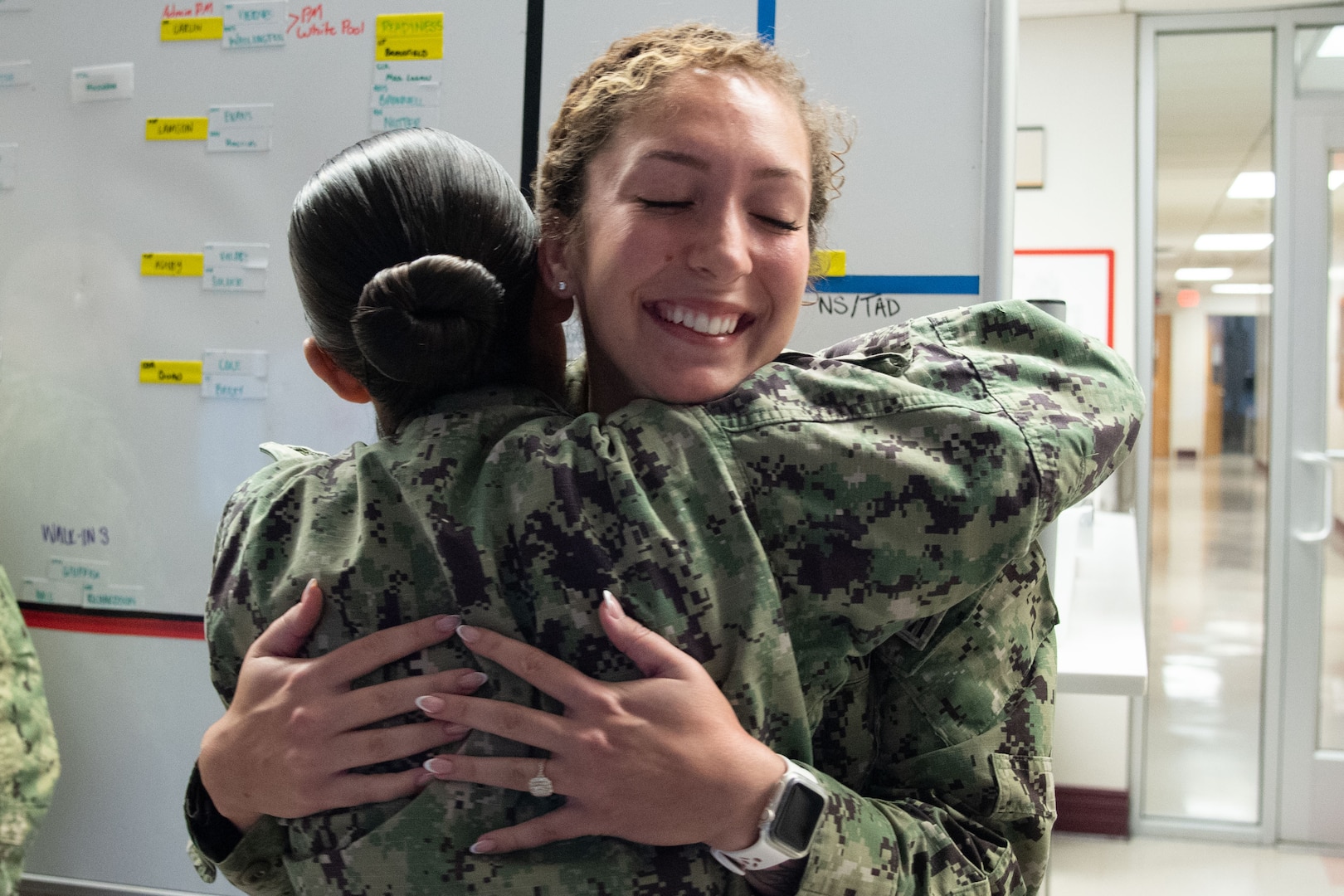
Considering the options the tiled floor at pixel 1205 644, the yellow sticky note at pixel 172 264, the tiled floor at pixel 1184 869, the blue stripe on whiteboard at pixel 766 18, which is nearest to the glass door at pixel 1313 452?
the tiled floor at pixel 1205 644

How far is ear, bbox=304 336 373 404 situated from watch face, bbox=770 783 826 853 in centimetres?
49

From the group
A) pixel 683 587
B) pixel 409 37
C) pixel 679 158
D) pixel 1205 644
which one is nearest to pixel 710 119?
pixel 679 158

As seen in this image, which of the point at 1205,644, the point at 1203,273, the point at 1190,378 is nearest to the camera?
the point at 1203,273

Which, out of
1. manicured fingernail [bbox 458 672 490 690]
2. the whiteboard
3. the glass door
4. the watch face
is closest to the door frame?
the glass door

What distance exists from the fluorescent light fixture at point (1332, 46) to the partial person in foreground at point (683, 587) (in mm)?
3455

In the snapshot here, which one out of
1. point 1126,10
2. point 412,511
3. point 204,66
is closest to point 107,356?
point 204,66

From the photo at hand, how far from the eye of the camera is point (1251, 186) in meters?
3.58

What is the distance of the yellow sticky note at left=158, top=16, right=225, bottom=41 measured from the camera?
1.73 meters

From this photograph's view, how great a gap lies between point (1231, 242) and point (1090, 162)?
0.66 meters

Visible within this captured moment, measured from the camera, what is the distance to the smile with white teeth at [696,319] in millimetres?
783

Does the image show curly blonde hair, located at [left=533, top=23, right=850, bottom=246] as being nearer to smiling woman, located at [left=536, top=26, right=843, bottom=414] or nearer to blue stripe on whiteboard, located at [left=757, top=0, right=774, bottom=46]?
smiling woman, located at [left=536, top=26, right=843, bottom=414]

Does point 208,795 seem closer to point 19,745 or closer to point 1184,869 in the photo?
point 19,745

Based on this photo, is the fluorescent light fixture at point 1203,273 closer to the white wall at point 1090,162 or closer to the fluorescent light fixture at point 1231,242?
the fluorescent light fixture at point 1231,242

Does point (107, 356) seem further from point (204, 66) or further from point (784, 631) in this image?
point (784, 631)
